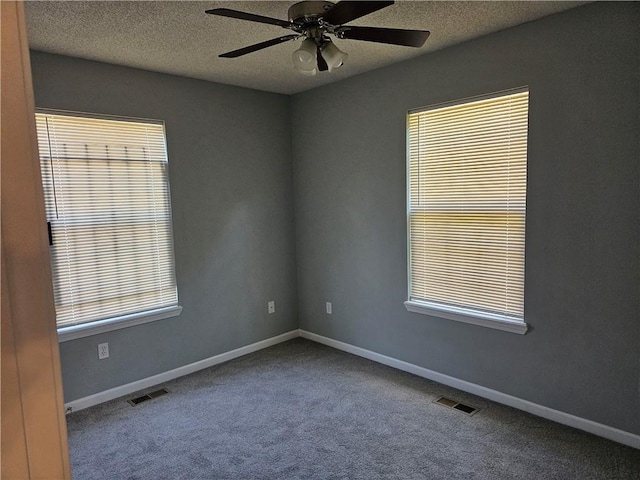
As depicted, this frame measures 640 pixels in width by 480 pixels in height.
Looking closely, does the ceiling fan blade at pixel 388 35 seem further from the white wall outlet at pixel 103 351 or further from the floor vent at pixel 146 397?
the floor vent at pixel 146 397

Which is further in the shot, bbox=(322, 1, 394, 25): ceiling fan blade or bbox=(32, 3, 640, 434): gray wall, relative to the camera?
bbox=(32, 3, 640, 434): gray wall

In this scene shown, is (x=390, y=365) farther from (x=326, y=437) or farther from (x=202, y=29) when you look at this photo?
(x=202, y=29)

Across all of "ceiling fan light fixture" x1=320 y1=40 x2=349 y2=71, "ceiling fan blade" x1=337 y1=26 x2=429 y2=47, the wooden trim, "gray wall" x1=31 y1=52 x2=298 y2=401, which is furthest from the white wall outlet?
the wooden trim

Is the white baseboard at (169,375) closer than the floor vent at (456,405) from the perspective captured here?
No

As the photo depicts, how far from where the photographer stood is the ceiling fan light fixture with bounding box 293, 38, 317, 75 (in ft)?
6.92

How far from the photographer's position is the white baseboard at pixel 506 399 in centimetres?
245

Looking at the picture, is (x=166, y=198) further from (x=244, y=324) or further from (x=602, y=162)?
(x=602, y=162)

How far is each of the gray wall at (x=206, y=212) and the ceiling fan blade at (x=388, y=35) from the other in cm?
191

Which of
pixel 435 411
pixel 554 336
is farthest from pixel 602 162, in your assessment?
pixel 435 411

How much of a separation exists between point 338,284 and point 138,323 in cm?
182

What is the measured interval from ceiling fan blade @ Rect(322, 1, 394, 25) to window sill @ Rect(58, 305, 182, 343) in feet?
8.56

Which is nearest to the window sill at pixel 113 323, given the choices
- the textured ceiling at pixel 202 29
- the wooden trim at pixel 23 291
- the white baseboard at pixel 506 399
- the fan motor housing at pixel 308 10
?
the white baseboard at pixel 506 399

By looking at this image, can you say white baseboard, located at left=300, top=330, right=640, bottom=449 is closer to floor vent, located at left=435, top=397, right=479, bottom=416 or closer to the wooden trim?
floor vent, located at left=435, top=397, right=479, bottom=416

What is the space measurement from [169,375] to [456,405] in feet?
7.72
